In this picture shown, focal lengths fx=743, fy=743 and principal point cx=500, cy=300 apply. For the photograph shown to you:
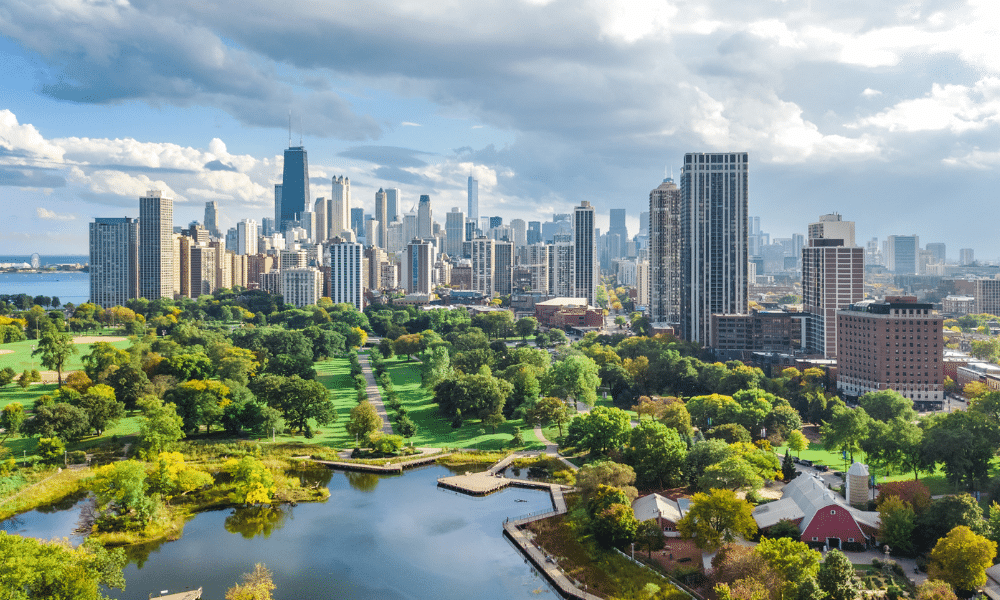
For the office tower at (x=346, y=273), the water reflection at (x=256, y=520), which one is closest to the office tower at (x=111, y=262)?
the office tower at (x=346, y=273)

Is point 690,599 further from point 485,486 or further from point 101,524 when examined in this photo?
point 101,524

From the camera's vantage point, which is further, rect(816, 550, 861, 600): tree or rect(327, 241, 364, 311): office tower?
rect(327, 241, 364, 311): office tower

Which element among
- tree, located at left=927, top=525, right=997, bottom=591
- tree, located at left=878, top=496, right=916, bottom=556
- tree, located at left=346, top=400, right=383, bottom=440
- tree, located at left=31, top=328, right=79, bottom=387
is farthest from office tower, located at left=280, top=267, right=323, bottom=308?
tree, located at left=927, top=525, right=997, bottom=591

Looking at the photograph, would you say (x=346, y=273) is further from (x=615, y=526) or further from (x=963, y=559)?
(x=963, y=559)

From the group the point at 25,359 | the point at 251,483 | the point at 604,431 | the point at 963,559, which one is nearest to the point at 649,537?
the point at 963,559

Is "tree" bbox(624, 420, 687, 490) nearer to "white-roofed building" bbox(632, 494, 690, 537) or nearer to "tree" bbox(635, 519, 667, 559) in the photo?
"white-roofed building" bbox(632, 494, 690, 537)

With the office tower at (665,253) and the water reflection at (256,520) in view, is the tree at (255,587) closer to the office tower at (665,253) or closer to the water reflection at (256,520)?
the water reflection at (256,520)

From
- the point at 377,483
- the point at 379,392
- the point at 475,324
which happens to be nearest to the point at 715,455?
the point at 377,483
